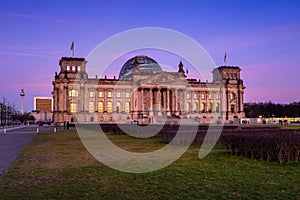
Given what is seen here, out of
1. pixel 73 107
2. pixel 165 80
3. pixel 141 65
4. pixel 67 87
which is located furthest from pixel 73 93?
pixel 165 80

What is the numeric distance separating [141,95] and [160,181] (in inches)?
4669

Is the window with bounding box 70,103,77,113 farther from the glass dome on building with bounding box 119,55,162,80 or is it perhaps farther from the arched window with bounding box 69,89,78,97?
the glass dome on building with bounding box 119,55,162,80

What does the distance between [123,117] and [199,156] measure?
112791 mm

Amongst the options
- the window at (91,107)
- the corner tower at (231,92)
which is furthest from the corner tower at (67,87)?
the corner tower at (231,92)

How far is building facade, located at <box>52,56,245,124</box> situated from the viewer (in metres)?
124

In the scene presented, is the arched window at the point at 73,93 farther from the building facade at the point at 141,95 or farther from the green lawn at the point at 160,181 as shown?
the green lawn at the point at 160,181

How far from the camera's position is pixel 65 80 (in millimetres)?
122000

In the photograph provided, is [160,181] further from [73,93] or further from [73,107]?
[73,107]

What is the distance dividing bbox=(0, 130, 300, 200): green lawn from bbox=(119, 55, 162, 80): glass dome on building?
11707 cm

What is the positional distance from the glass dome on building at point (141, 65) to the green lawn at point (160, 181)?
117068mm

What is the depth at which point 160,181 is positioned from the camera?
12.7 meters

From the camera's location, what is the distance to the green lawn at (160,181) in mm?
10500

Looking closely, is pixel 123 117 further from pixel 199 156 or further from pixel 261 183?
pixel 261 183

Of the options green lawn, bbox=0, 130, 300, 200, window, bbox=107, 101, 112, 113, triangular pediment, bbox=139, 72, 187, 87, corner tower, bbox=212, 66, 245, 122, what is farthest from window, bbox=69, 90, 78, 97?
green lawn, bbox=0, 130, 300, 200
